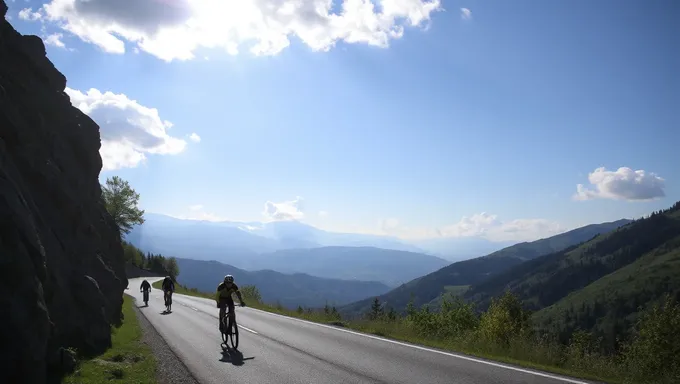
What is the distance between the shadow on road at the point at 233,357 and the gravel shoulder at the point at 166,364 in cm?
119

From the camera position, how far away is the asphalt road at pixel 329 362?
9383 millimetres

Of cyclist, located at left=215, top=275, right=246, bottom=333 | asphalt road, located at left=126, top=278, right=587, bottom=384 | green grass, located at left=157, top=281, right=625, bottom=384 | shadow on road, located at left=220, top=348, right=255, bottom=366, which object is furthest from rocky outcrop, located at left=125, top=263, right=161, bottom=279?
green grass, located at left=157, top=281, right=625, bottom=384

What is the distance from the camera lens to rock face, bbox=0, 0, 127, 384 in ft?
24.0

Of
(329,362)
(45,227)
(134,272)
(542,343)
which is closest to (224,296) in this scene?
(329,362)

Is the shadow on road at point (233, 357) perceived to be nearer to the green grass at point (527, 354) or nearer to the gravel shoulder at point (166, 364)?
the gravel shoulder at point (166, 364)

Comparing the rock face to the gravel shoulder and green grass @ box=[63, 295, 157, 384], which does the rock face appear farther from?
the gravel shoulder

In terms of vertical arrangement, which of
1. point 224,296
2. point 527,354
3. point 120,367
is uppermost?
point 224,296

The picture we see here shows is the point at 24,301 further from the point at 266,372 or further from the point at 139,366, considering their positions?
the point at 266,372

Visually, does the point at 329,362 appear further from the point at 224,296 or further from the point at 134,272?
the point at 134,272

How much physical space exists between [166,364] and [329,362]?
4435mm

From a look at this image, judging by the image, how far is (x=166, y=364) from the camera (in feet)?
38.0

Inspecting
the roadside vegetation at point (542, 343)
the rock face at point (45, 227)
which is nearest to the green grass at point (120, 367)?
the rock face at point (45, 227)

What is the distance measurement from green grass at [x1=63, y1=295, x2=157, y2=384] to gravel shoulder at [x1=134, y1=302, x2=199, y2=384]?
0.58 ft

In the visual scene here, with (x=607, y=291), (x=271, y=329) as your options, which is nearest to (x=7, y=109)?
(x=271, y=329)
